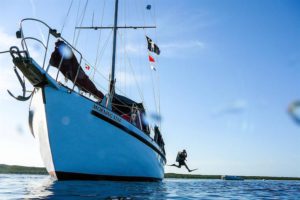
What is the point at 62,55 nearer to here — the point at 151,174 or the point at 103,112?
the point at 103,112

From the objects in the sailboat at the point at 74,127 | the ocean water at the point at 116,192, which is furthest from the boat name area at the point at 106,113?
the ocean water at the point at 116,192

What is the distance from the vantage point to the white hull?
13.3 m

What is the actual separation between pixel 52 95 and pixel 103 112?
242 centimetres

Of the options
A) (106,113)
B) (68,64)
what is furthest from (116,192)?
(68,64)

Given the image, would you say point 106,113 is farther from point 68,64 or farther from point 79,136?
point 68,64

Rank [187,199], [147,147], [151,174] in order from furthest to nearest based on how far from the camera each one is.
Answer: [151,174], [147,147], [187,199]

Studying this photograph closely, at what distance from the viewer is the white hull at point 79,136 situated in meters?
13.3

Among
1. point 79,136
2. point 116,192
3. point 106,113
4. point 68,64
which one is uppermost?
point 68,64

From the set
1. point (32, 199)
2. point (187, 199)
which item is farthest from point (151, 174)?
point (32, 199)

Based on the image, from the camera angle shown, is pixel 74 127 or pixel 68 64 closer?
pixel 74 127

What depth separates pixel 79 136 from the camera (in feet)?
44.7

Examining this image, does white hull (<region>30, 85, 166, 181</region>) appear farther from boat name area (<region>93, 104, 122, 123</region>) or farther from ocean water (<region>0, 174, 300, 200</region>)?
ocean water (<region>0, 174, 300, 200</region>)

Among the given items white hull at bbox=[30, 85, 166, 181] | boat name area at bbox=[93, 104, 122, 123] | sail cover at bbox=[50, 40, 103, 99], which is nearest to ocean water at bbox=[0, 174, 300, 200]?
white hull at bbox=[30, 85, 166, 181]

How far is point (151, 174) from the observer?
19.9 metres
